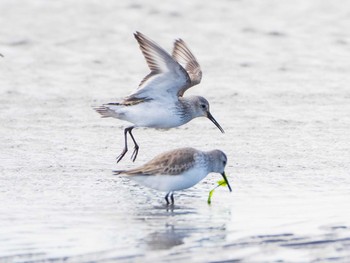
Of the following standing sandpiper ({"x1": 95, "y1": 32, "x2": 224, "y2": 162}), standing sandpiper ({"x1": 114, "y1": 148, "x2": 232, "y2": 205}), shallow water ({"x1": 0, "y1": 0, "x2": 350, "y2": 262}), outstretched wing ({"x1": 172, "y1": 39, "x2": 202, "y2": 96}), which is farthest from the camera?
outstretched wing ({"x1": 172, "y1": 39, "x2": 202, "y2": 96})

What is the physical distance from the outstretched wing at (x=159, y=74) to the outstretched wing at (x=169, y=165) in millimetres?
1405

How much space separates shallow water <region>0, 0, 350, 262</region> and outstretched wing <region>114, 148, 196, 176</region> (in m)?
0.28

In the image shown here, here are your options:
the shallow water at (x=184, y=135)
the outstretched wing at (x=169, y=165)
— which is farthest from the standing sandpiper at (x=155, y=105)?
the outstretched wing at (x=169, y=165)

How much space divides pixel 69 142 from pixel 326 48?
20.7 feet

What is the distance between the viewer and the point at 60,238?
687cm


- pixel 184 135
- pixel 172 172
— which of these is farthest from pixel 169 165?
pixel 184 135

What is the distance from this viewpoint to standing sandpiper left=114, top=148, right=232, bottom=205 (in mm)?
8008

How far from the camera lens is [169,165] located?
8.08m

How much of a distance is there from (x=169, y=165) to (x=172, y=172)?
0.09 m

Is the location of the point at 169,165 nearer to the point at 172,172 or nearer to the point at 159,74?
the point at 172,172

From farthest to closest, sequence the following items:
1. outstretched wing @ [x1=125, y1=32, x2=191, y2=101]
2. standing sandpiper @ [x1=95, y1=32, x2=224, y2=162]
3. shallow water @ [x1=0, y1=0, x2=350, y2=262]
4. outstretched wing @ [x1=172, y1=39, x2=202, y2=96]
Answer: outstretched wing @ [x1=172, y1=39, x2=202, y2=96]
standing sandpiper @ [x1=95, y1=32, x2=224, y2=162]
outstretched wing @ [x1=125, y1=32, x2=191, y2=101]
shallow water @ [x1=0, y1=0, x2=350, y2=262]

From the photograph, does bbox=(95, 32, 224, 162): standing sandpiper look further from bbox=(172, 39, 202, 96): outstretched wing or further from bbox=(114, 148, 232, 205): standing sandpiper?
bbox=(114, 148, 232, 205): standing sandpiper

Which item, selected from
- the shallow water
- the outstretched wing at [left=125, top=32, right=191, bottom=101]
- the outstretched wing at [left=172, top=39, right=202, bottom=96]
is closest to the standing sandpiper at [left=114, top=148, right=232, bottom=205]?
the shallow water

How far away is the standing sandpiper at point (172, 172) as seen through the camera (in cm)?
801
